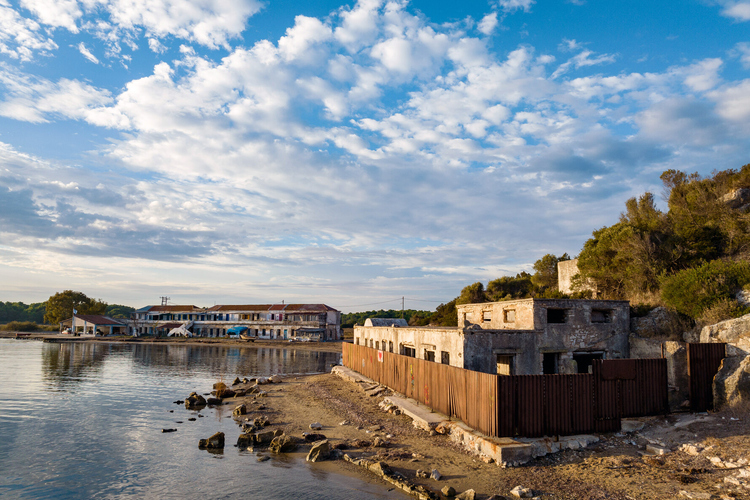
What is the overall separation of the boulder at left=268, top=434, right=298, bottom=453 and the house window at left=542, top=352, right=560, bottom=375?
13080 millimetres

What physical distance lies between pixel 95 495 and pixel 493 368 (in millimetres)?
15984

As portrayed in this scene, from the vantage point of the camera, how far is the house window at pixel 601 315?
2344cm

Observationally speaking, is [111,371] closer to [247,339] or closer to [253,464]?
[253,464]

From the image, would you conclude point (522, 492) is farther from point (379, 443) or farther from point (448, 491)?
point (379, 443)

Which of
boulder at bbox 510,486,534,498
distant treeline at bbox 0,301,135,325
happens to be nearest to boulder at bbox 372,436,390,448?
boulder at bbox 510,486,534,498

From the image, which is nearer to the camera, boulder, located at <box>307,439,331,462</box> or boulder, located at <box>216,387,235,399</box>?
boulder, located at <box>307,439,331,462</box>

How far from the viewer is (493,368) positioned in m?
20.2

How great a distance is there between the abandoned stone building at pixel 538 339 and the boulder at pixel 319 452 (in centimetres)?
741

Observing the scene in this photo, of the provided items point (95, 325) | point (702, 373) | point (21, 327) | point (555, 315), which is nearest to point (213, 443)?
Result: point (555, 315)

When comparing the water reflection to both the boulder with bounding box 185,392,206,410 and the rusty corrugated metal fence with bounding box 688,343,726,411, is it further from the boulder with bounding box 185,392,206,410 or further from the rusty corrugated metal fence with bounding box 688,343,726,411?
the rusty corrugated metal fence with bounding box 688,343,726,411

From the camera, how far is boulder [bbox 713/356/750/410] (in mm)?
14898

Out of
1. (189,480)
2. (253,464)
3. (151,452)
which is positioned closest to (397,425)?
(253,464)

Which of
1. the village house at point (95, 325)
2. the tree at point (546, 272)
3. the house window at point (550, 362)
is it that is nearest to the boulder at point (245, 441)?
the house window at point (550, 362)

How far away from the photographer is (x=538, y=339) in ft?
70.1
